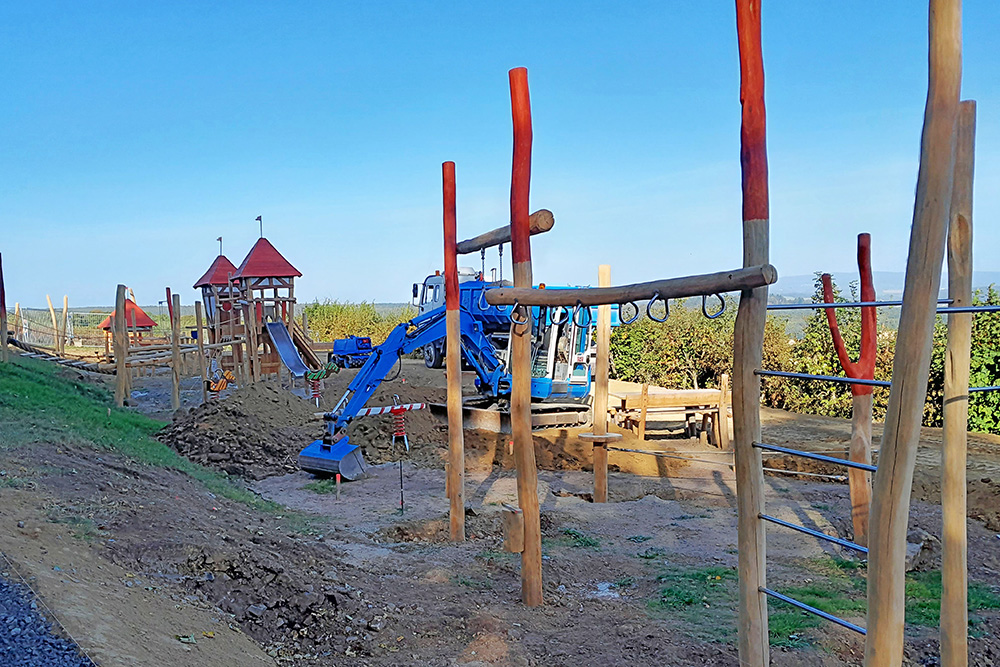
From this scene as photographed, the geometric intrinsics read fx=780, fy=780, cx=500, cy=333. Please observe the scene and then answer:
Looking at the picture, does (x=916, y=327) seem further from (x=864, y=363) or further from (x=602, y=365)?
(x=602, y=365)

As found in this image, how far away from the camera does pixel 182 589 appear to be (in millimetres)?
5062

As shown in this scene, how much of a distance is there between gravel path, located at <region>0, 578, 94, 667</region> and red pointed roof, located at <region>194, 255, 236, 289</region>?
21.2 meters

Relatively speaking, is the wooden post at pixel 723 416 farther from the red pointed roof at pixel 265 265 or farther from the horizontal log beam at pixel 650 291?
the red pointed roof at pixel 265 265

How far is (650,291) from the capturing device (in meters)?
4.55

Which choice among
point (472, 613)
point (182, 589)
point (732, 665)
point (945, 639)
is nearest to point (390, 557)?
point (472, 613)

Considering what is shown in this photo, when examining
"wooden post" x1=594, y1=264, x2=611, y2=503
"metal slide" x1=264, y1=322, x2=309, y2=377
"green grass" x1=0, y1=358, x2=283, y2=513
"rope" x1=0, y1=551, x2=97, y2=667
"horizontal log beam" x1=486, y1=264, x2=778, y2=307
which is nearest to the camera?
"rope" x1=0, y1=551, x2=97, y2=667

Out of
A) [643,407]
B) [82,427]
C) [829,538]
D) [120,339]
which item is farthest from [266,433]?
[829,538]

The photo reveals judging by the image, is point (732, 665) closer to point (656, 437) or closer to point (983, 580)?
point (983, 580)

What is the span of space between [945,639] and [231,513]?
6351mm

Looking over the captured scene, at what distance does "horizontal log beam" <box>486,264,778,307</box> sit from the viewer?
11.8ft

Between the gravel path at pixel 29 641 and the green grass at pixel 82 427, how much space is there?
15.8 ft

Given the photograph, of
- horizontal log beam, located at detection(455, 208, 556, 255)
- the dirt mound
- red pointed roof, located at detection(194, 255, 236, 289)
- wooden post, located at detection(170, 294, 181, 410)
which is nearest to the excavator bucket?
the dirt mound

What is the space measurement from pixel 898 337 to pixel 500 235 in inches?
176

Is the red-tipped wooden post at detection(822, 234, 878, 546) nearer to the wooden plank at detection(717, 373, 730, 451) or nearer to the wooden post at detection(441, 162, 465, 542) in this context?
the wooden post at detection(441, 162, 465, 542)
